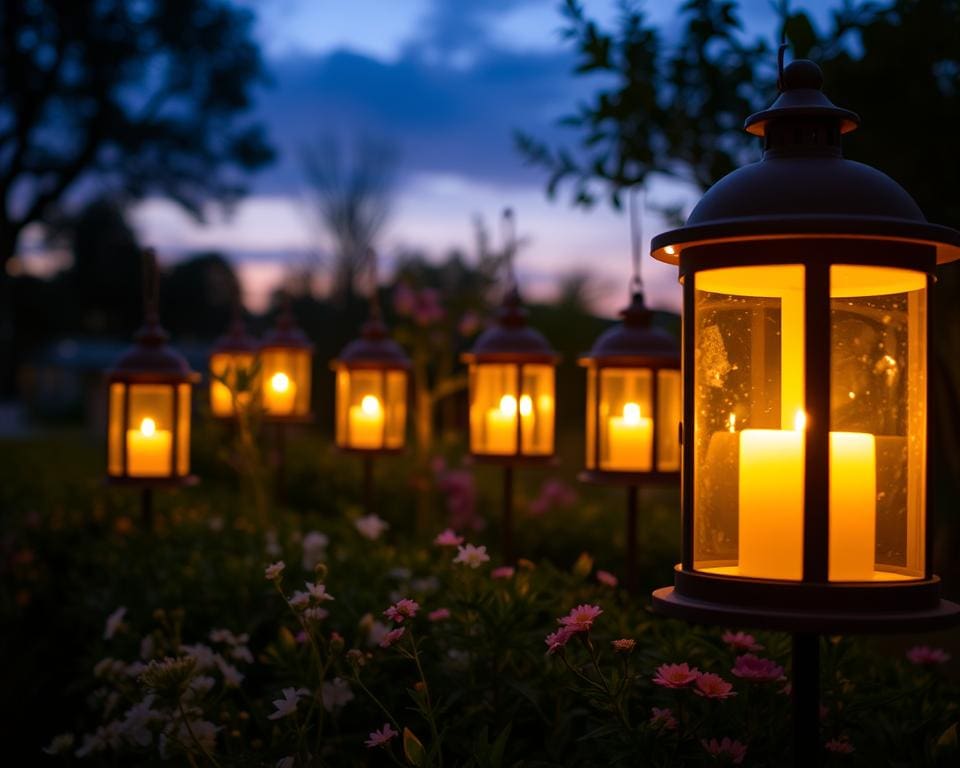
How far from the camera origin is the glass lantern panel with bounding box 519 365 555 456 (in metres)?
5.88

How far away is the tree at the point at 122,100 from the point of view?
17.7 metres

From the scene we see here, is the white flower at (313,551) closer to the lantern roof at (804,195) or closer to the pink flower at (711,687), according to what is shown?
the pink flower at (711,687)

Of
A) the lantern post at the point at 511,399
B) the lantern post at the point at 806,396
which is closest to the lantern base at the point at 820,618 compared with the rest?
the lantern post at the point at 806,396

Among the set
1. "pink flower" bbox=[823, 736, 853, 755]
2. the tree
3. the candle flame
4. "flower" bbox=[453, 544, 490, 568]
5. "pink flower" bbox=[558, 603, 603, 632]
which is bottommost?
"pink flower" bbox=[823, 736, 853, 755]

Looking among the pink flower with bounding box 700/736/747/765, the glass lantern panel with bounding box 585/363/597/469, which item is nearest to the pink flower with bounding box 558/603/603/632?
the pink flower with bounding box 700/736/747/765

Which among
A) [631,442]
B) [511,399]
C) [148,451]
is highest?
[511,399]

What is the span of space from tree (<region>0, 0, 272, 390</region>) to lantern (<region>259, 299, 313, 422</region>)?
10.5m

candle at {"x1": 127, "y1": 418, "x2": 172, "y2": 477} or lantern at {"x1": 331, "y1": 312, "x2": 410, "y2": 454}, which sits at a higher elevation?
lantern at {"x1": 331, "y1": 312, "x2": 410, "y2": 454}

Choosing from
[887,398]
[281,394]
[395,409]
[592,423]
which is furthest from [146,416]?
[887,398]

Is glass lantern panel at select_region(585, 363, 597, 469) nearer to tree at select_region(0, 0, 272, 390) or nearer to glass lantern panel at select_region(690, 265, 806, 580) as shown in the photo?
glass lantern panel at select_region(690, 265, 806, 580)

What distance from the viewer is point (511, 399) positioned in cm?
594

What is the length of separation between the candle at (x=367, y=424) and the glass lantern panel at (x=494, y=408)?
1.14m

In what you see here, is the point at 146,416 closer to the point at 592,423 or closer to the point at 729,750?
the point at 592,423

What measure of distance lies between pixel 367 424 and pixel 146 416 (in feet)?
4.57
